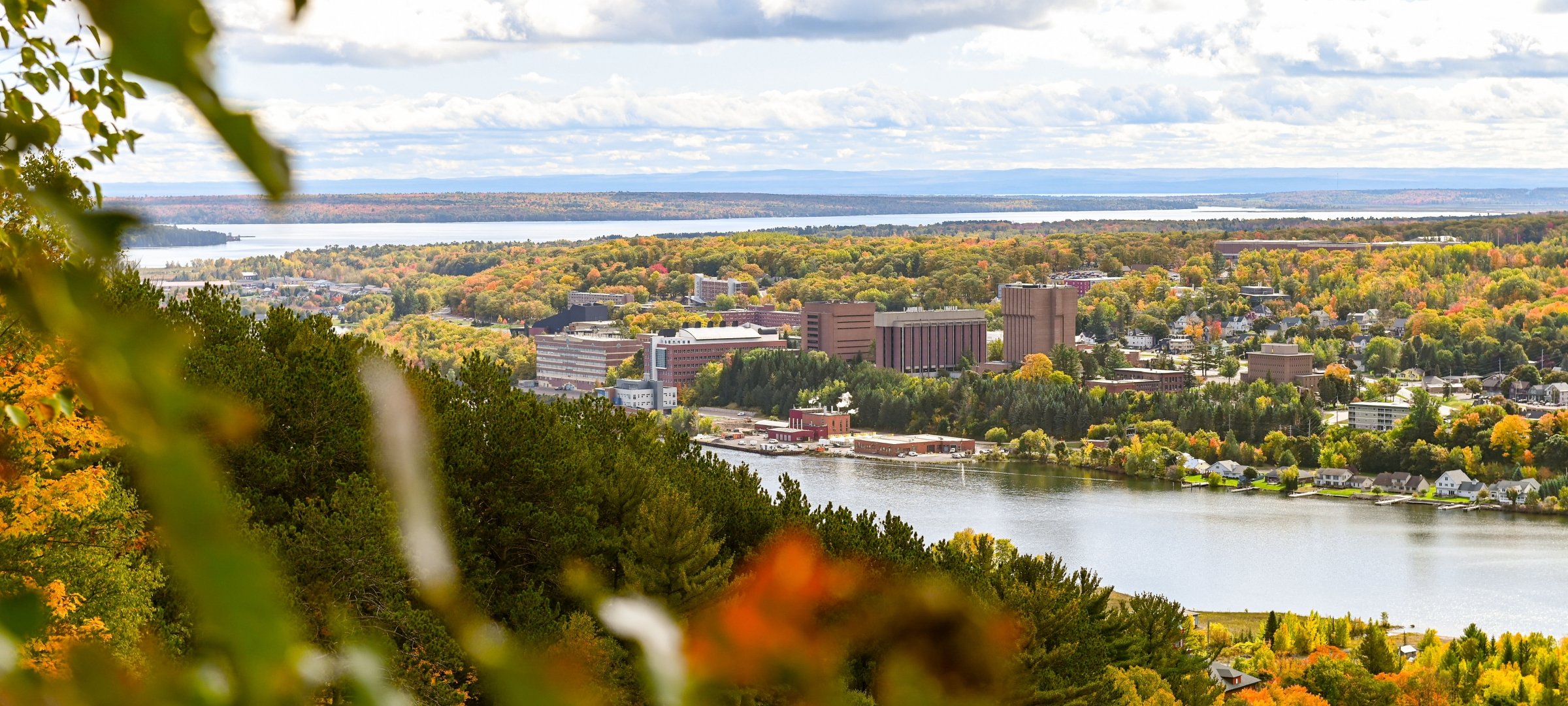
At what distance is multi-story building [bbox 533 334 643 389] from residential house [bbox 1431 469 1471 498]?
17.0m

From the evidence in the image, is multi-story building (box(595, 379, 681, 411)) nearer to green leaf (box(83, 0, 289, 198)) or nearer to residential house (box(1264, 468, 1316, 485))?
residential house (box(1264, 468, 1316, 485))

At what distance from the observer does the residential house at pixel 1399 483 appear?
80.5 feet

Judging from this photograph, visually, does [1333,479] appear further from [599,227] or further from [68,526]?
[599,227]

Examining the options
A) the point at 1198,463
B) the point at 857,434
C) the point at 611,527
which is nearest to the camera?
Answer: the point at 611,527

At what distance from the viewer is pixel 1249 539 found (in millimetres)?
19469

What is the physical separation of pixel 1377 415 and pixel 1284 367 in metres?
4.59

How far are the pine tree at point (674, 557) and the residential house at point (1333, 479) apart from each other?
2009 centimetres

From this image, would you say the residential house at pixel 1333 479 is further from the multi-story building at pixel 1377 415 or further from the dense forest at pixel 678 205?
the dense forest at pixel 678 205

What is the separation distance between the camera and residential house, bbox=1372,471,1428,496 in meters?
24.5

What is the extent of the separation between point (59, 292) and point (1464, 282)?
1902 inches

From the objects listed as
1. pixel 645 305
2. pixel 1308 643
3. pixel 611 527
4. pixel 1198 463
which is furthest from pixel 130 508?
Answer: pixel 645 305

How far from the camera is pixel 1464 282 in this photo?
4478 centimetres

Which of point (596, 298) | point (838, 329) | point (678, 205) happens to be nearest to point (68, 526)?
point (838, 329)

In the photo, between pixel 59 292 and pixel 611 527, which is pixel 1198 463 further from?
pixel 59 292
